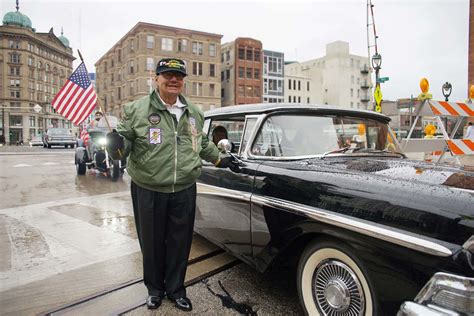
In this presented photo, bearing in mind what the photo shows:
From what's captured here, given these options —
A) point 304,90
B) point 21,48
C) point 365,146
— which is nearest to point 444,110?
point 365,146

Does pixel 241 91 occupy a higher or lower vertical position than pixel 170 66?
higher

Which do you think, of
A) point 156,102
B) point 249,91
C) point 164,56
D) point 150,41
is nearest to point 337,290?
point 156,102

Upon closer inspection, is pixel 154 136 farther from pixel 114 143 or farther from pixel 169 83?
pixel 169 83

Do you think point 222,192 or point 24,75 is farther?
point 24,75

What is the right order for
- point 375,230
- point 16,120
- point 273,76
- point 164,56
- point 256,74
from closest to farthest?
point 375,230
point 164,56
point 256,74
point 273,76
point 16,120

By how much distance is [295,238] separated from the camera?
2.42 metres

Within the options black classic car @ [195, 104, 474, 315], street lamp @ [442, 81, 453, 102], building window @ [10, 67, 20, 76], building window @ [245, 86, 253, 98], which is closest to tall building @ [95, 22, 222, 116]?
building window @ [245, 86, 253, 98]

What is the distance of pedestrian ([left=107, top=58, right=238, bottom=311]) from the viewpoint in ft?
8.88

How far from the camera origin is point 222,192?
131 inches

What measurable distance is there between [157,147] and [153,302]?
4.08 ft

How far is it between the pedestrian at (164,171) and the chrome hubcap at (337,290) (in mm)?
1080

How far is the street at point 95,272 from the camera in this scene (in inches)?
113

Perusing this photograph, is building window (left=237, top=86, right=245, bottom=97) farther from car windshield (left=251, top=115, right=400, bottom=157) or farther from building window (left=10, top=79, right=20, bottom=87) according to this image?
car windshield (left=251, top=115, right=400, bottom=157)

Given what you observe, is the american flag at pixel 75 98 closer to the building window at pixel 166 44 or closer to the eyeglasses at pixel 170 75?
the eyeglasses at pixel 170 75
